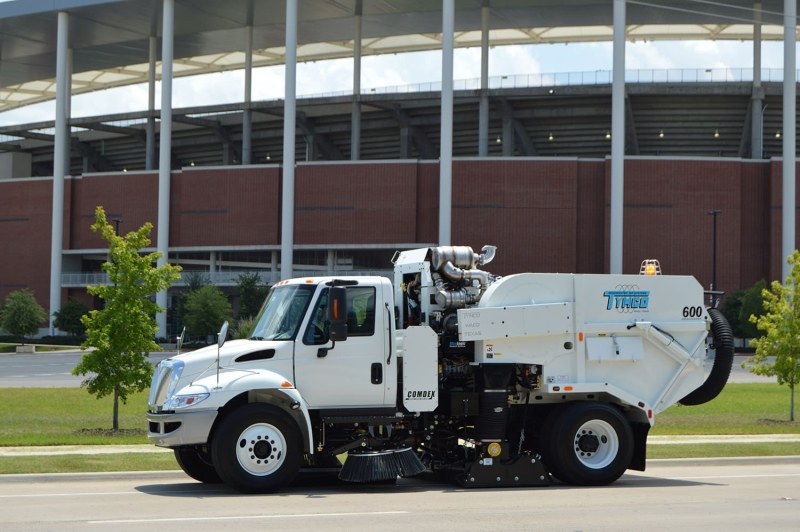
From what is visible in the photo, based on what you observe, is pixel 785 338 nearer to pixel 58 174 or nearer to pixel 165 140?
pixel 165 140

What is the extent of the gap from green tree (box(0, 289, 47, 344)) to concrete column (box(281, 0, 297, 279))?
16790 millimetres

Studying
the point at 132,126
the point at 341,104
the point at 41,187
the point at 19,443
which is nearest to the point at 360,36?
the point at 341,104

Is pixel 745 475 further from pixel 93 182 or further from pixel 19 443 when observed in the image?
pixel 93 182

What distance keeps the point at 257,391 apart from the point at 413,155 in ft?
223

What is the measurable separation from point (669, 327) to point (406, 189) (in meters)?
58.7

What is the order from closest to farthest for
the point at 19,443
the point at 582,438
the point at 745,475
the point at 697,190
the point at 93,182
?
the point at 582,438, the point at 745,475, the point at 19,443, the point at 697,190, the point at 93,182

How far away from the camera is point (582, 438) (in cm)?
1586

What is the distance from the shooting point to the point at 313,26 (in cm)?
8044

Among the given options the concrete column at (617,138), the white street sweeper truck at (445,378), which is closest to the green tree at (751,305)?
the concrete column at (617,138)

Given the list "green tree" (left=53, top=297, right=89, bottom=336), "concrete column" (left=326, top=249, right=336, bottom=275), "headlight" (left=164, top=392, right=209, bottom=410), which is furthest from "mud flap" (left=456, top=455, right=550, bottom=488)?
"green tree" (left=53, top=297, right=89, bottom=336)

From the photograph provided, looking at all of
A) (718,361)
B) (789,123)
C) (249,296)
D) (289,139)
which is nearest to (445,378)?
(718,361)

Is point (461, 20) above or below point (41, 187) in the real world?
above

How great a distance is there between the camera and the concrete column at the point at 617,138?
65.0 m

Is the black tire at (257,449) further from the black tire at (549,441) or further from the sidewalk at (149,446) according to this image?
the sidewalk at (149,446)
